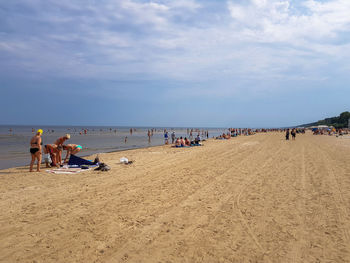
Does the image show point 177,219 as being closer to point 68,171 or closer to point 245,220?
point 245,220

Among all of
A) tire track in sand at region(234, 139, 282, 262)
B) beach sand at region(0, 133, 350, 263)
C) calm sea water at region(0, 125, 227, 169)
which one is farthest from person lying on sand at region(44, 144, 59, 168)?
tire track in sand at region(234, 139, 282, 262)

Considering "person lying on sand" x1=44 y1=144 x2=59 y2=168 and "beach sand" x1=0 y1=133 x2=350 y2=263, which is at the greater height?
"person lying on sand" x1=44 y1=144 x2=59 y2=168

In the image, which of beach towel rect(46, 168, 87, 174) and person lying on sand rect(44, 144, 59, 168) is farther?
person lying on sand rect(44, 144, 59, 168)

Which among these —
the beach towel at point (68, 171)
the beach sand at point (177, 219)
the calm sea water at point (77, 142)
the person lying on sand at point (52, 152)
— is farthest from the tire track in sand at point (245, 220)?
the calm sea water at point (77, 142)

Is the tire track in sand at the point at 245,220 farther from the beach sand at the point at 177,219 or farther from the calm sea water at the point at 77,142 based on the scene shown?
the calm sea water at the point at 77,142

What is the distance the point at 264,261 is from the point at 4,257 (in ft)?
11.1

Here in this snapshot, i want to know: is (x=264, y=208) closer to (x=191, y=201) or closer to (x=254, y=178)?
(x=191, y=201)

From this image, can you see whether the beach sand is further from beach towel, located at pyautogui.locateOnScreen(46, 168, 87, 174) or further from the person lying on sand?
the person lying on sand

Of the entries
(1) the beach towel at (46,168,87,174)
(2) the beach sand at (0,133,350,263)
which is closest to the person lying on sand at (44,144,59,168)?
(1) the beach towel at (46,168,87,174)

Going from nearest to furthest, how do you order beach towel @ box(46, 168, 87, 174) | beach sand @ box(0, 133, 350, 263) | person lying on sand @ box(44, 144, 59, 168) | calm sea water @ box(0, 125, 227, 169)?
beach sand @ box(0, 133, 350, 263)
beach towel @ box(46, 168, 87, 174)
person lying on sand @ box(44, 144, 59, 168)
calm sea water @ box(0, 125, 227, 169)

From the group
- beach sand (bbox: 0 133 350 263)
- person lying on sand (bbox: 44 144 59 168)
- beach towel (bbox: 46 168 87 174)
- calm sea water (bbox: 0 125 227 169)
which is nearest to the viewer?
beach sand (bbox: 0 133 350 263)

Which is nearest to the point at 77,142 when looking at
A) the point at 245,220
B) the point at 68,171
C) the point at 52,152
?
the point at 52,152

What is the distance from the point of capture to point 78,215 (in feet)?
14.6

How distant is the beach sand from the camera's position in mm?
3172
